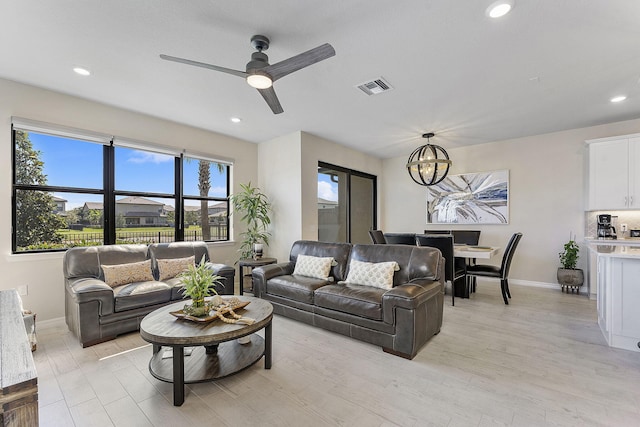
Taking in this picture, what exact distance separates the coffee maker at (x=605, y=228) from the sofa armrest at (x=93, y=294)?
687 cm

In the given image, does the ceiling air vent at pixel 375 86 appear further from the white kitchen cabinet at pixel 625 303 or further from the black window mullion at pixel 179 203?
the black window mullion at pixel 179 203

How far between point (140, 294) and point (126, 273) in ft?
1.48

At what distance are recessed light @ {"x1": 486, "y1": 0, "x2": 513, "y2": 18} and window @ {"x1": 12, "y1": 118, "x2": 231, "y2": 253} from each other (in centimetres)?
441

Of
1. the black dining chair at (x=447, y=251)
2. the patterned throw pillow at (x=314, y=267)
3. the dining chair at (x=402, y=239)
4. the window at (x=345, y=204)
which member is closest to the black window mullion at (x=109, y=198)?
the patterned throw pillow at (x=314, y=267)

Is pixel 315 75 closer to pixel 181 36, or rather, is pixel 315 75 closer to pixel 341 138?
pixel 181 36

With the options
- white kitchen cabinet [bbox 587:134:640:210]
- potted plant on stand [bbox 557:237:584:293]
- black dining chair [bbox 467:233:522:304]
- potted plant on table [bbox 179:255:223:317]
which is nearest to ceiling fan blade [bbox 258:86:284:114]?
potted plant on table [bbox 179:255:223:317]

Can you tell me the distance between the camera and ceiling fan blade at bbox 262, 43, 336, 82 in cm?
200

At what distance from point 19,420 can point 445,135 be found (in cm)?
581

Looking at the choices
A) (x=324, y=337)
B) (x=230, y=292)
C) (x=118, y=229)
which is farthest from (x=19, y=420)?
(x=118, y=229)

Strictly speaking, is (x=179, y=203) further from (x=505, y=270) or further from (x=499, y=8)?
(x=505, y=270)

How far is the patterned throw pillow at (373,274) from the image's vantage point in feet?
10.3

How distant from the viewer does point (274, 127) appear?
4.74 metres

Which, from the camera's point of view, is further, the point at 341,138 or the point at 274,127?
the point at 341,138

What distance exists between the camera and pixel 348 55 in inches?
105
